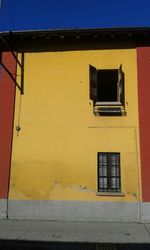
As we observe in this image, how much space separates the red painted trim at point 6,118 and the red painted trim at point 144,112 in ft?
15.8

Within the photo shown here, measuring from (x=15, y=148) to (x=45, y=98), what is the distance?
219cm

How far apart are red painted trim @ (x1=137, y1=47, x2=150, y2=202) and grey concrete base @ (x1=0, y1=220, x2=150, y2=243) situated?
64.3 inches

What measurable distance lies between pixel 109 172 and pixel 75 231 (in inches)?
127

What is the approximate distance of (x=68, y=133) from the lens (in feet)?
45.0

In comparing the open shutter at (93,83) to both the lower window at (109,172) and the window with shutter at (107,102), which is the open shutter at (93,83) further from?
the lower window at (109,172)

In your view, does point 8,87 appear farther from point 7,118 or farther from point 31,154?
point 31,154

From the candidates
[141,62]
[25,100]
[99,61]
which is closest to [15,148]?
[25,100]

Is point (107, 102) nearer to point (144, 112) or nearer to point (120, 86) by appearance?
point (120, 86)

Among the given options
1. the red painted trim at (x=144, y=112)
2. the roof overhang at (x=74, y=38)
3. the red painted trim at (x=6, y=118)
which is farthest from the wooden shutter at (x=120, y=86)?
the red painted trim at (x=6, y=118)

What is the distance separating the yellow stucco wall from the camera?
13.4 meters

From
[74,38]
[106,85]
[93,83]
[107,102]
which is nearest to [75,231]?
[107,102]

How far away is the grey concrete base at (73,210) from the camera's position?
13.0 meters

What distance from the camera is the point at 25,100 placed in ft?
46.6

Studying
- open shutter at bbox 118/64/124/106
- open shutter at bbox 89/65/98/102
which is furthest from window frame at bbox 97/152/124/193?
open shutter at bbox 89/65/98/102
